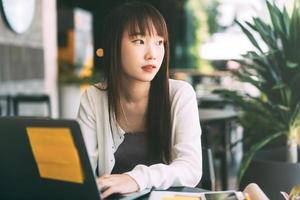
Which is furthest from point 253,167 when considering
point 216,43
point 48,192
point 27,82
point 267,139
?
point 216,43

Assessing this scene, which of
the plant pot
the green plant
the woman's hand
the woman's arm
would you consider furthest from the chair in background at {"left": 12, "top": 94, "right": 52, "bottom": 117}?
the woman's hand

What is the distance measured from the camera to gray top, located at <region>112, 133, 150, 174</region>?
4.22 feet

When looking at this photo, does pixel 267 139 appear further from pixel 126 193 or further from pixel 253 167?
pixel 126 193

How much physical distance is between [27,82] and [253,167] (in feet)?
11.6

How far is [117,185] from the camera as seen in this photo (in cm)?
A: 96

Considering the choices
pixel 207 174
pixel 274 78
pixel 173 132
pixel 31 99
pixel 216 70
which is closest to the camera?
pixel 173 132

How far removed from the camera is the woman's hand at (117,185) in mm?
943

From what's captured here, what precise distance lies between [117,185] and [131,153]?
335mm

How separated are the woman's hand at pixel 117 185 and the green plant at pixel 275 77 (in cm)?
100

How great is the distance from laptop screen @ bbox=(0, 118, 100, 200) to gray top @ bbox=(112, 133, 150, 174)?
43 centimetres

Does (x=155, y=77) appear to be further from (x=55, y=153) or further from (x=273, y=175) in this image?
(x=273, y=175)

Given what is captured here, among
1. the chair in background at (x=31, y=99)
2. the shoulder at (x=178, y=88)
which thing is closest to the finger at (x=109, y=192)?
the shoulder at (x=178, y=88)

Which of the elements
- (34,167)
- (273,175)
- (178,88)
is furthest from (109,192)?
(273,175)

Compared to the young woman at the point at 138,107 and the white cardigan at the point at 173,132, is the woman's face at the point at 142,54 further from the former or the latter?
the white cardigan at the point at 173,132
